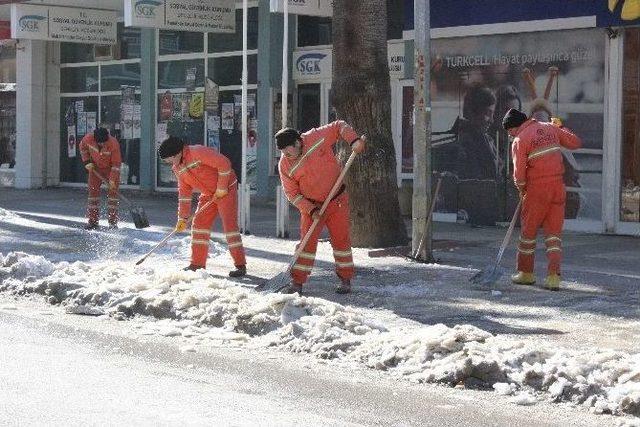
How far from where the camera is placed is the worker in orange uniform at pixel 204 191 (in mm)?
13062

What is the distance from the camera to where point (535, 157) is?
12.4 meters

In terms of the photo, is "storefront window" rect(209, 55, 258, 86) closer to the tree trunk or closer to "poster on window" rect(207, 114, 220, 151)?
"poster on window" rect(207, 114, 220, 151)

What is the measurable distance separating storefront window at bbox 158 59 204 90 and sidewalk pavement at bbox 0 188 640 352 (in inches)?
280

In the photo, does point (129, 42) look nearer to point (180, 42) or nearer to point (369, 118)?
point (180, 42)

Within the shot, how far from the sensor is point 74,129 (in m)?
30.1

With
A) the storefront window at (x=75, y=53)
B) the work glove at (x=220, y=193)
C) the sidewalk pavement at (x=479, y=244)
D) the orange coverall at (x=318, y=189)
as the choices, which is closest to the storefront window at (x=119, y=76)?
the storefront window at (x=75, y=53)

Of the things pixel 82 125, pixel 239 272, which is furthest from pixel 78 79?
pixel 239 272

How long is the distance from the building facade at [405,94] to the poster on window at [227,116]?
0.04 meters

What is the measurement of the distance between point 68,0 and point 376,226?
1381 cm

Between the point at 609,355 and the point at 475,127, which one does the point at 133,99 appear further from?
the point at 609,355

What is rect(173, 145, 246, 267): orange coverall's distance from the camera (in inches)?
515

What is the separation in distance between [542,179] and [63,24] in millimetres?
16841

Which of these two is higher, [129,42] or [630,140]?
[129,42]

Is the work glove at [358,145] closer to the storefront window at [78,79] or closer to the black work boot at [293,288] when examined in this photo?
the black work boot at [293,288]
